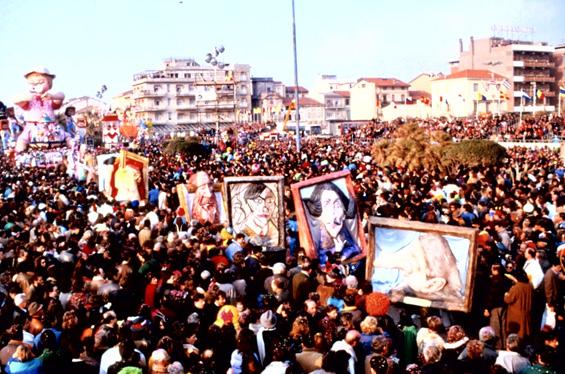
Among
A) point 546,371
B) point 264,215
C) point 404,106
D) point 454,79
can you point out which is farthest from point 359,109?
point 546,371

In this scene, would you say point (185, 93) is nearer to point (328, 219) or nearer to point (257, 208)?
point (257, 208)

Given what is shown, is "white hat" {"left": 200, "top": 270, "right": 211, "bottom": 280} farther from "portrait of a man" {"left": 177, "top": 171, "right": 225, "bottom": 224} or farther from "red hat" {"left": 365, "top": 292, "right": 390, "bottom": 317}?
"portrait of a man" {"left": 177, "top": 171, "right": 225, "bottom": 224}

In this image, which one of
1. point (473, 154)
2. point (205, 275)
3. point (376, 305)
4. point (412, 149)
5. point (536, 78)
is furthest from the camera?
point (536, 78)

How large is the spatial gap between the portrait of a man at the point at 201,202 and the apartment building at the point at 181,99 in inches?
3286

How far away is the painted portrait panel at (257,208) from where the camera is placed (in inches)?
449

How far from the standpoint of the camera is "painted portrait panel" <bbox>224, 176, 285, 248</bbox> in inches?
449

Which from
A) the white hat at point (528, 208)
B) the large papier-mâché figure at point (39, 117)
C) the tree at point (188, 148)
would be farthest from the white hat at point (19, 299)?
the tree at point (188, 148)

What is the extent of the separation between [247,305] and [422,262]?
2344mm

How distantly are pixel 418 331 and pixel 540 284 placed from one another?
2.51m

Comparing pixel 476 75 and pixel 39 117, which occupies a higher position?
pixel 476 75

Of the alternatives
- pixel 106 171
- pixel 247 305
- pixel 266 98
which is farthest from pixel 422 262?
pixel 266 98

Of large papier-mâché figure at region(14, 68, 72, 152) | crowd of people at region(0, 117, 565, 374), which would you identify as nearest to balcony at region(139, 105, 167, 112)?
large papier-mâché figure at region(14, 68, 72, 152)

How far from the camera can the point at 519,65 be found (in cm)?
8031

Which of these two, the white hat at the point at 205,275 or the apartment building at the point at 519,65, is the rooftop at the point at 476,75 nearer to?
the apartment building at the point at 519,65
